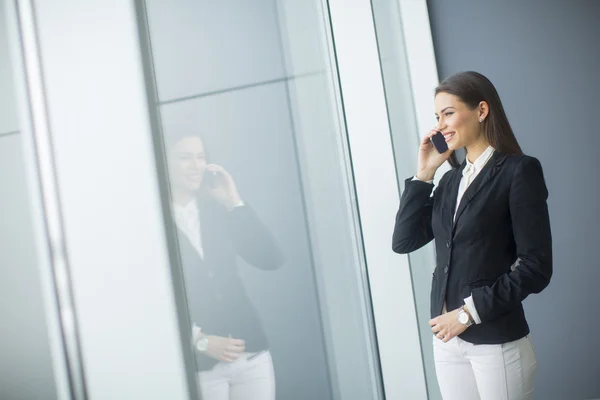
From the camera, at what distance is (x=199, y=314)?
0.92 m

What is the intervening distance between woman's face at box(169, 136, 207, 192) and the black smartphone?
1.16 metres

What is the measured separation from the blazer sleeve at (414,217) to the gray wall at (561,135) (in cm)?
147

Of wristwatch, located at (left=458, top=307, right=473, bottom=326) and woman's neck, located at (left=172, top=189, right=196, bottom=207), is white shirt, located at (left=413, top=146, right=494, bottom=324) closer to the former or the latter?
wristwatch, located at (left=458, top=307, right=473, bottom=326)

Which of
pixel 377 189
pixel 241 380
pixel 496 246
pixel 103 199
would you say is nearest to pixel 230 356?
pixel 241 380

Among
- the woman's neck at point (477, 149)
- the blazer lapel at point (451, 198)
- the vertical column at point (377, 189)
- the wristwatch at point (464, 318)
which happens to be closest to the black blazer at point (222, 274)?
the wristwatch at point (464, 318)

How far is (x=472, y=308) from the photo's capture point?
1666 millimetres

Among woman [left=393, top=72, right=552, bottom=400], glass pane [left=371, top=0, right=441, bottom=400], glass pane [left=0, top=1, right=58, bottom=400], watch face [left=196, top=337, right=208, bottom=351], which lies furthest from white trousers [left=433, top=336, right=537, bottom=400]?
glass pane [left=0, top=1, right=58, bottom=400]

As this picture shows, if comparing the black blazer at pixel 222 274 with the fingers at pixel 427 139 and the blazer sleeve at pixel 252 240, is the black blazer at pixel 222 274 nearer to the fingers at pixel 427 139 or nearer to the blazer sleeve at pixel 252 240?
the blazer sleeve at pixel 252 240

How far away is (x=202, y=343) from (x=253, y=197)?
14.5 inches

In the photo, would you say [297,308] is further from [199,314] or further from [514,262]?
[514,262]

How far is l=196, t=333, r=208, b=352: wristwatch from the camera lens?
3.00ft

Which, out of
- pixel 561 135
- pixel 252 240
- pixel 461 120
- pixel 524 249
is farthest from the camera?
pixel 561 135

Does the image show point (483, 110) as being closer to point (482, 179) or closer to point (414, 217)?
point (482, 179)

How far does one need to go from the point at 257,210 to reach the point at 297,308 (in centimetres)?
35
